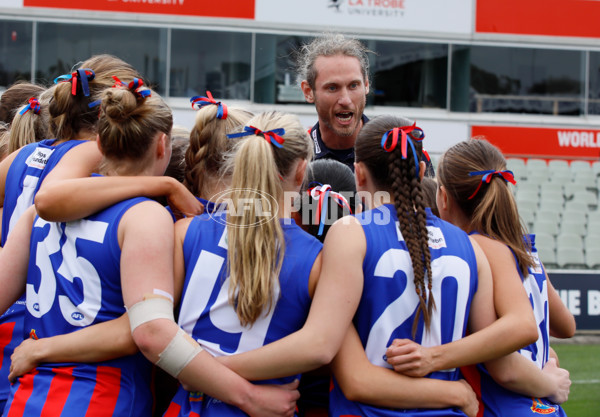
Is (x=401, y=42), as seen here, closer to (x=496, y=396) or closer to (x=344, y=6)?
(x=344, y=6)

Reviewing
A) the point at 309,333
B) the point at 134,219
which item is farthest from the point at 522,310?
the point at 134,219

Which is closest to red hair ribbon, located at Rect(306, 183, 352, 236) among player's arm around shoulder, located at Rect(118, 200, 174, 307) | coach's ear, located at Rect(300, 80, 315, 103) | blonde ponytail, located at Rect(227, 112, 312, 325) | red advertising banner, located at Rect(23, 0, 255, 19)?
blonde ponytail, located at Rect(227, 112, 312, 325)

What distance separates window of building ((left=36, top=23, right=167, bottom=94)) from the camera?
12844 millimetres

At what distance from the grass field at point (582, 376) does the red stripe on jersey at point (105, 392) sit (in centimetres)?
464

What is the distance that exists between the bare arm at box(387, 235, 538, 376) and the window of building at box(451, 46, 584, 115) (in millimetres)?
12524

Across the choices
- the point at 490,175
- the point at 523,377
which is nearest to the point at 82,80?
the point at 490,175

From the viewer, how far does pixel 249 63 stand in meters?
13.5

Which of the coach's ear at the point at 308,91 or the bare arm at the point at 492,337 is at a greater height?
the coach's ear at the point at 308,91

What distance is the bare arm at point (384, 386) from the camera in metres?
2.00

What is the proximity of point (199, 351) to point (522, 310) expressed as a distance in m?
1.06

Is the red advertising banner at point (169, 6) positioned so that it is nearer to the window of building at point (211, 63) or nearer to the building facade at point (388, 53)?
the building facade at point (388, 53)

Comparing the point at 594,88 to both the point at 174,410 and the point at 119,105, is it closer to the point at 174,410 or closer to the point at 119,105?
the point at 119,105

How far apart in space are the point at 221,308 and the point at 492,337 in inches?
34.2

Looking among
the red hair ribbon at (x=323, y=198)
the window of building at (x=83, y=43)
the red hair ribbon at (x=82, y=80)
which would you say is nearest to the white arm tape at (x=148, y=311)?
the red hair ribbon at (x=323, y=198)
